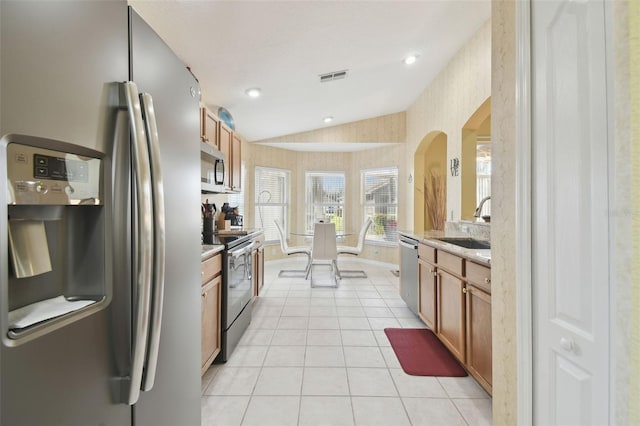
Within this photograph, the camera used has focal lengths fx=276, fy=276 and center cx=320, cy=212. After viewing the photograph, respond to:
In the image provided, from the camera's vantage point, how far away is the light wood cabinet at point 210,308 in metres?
1.77

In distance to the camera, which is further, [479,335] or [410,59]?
→ [410,59]

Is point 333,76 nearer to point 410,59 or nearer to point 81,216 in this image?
point 410,59

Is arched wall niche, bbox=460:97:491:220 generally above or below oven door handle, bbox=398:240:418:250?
above

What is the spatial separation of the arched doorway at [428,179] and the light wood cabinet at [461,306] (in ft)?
6.77

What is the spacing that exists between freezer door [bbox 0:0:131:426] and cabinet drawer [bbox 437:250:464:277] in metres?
1.92

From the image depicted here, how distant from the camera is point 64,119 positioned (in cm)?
55

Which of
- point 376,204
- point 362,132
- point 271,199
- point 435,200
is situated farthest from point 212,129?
point 376,204

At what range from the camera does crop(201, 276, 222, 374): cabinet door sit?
1780 millimetres

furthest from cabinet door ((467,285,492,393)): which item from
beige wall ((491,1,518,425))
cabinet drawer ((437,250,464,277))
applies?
beige wall ((491,1,518,425))

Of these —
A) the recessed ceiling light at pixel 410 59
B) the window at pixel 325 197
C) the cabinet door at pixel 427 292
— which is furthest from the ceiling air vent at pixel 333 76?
the window at pixel 325 197

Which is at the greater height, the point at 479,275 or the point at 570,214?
the point at 570,214

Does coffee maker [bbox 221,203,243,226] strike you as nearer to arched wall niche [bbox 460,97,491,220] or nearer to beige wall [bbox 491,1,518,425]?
arched wall niche [bbox 460,97,491,220]

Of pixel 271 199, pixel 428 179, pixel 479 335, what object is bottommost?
pixel 479 335

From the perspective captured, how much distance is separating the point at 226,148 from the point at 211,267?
5.23ft
